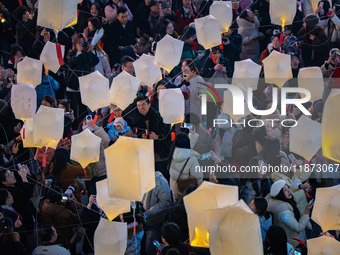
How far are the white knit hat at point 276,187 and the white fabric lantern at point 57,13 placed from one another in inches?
111

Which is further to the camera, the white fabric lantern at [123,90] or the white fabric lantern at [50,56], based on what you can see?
the white fabric lantern at [50,56]

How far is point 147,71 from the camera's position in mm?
7461

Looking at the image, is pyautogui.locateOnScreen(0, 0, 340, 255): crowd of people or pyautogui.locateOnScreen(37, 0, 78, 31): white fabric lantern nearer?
pyautogui.locateOnScreen(0, 0, 340, 255): crowd of people

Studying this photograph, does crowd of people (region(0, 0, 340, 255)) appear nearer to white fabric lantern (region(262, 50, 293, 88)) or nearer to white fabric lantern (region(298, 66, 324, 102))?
white fabric lantern (region(298, 66, 324, 102))

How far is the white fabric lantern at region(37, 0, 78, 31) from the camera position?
21.7ft

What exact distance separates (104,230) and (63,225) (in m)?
0.75

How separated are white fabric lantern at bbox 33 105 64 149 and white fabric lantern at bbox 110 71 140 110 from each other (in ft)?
2.52

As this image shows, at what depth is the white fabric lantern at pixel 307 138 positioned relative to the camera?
255 inches

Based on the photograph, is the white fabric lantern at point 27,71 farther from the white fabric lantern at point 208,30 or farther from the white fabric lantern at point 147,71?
the white fabric lantern at point 208,30

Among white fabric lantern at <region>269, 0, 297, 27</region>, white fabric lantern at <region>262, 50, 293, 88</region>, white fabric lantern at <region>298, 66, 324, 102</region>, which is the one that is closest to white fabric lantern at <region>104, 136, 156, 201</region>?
white fabric lantern at <region>262, 50, 293, 88</region>

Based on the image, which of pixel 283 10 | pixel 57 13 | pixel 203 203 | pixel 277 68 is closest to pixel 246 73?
pixel 277 68

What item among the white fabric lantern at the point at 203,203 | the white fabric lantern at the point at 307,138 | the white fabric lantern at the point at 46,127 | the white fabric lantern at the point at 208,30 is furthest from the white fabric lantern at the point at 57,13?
the white fabric lantern at the point at 307,138

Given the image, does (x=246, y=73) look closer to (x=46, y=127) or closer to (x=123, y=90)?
(x=123, y=90)

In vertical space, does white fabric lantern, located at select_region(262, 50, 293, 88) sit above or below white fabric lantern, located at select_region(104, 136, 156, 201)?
above
